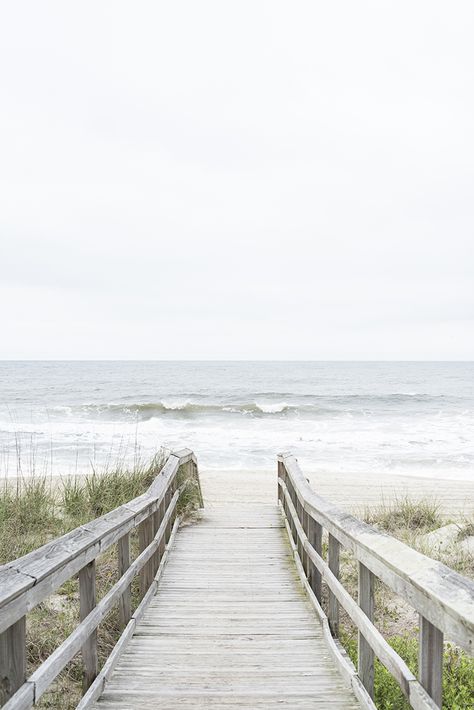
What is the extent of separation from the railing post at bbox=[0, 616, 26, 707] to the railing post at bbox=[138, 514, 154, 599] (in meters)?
2.47

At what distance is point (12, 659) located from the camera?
6.23 feet

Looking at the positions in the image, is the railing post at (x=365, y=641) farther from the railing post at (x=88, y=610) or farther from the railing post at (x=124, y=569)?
the railing post at (x=124, y=569)

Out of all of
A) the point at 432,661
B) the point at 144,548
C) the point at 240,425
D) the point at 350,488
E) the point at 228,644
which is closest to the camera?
the point at 432,661

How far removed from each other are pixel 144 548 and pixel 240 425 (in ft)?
82.8

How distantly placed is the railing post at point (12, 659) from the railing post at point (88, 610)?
2.63 feet

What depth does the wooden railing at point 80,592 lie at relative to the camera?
189 cm

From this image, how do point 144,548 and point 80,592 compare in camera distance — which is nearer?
point 80,592

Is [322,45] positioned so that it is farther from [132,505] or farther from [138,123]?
[132,505]

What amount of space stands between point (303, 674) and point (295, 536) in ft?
10.8

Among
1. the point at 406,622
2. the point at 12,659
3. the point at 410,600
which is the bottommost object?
the point at 406,622

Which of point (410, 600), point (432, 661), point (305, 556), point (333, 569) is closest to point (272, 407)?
point (305, 556)

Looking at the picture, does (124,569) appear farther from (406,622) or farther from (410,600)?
(406,622)

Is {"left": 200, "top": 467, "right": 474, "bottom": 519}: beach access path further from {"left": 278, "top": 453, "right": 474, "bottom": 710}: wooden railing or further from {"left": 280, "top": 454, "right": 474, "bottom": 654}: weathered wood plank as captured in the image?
{"left": 280, "top": 454, "right": 474, "bottom": 654}: weathered wood plank

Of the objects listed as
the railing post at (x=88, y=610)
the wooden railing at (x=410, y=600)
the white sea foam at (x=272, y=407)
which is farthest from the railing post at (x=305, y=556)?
the white sea foam at (x=272, y=407)
